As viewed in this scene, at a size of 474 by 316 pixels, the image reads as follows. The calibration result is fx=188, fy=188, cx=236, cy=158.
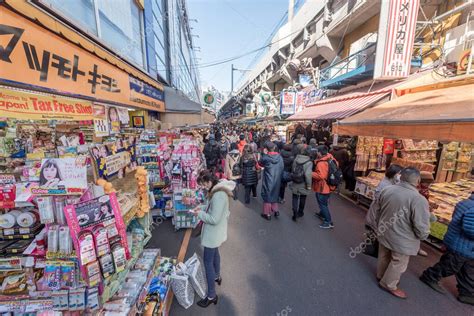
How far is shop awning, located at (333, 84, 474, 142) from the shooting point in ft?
9.55

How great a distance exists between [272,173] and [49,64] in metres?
4.61

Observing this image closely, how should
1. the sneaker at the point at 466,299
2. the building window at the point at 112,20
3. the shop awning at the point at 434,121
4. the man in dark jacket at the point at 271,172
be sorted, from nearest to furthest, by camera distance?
the sneaker at the point at 466,299, the shop awning at the point at 434,121, the building window at the point at 112,20, the man in dark jacket at the point at 271,172

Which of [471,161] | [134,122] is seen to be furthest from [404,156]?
[134,122]

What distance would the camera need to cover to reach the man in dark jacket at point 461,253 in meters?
2.54

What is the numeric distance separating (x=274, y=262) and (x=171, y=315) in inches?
73.8

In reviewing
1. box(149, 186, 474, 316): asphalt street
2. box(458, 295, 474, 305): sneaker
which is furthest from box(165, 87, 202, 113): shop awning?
box(458, 295, 474, 305): sneaker

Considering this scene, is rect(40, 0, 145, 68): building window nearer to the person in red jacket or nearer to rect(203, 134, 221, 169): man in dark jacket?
rect(203, 134, 221, 169): man in dark jacket

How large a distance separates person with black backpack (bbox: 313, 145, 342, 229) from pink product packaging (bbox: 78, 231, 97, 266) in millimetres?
4309

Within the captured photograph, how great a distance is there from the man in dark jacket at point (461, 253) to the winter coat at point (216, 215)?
3183 mm

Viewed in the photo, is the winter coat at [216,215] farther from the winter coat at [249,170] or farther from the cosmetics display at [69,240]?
the winter coat at [249,170]

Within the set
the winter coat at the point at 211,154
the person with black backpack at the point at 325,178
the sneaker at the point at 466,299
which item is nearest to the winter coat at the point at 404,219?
the sneaker at the point at 466,299

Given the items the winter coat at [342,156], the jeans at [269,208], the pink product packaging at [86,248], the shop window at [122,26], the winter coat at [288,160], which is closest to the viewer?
the pink product packaging at [86,248]

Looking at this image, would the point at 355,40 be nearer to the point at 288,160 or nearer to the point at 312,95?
the point at 312,95

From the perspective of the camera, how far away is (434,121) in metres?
3.17
